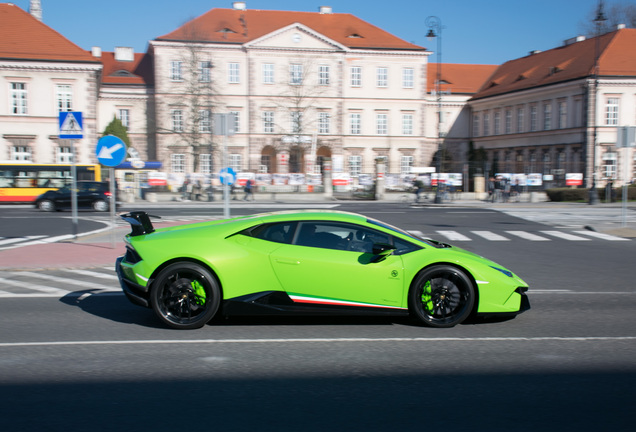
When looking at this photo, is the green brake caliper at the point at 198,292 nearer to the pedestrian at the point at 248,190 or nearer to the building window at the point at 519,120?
the pedestrian at the point at 248,190

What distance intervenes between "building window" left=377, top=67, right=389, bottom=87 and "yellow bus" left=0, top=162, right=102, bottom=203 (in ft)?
130

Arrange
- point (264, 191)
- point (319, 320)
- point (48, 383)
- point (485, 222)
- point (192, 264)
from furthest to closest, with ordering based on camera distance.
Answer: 1. point (264, 191)
2. point (485, 222)
3. point (319, 320)
4. point (192, 264)
5. point (48, 383)

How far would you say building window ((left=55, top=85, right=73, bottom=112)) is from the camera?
53.5 meters

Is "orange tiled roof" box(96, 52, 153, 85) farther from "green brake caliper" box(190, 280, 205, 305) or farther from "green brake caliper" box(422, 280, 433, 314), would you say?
"green brake caliper" box(422, 280, 433, 314)

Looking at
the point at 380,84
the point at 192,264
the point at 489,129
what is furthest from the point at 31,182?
the point at 489,129

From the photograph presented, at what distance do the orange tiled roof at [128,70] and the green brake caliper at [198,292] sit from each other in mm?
64912

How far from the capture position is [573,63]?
6134cm

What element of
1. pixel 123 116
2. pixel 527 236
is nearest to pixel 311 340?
pixel 527 236

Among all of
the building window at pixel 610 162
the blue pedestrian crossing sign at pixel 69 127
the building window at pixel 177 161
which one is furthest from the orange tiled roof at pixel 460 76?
the blue pedestrian crossing sign at pixel 69 127

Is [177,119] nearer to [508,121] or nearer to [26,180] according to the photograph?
[26,180]

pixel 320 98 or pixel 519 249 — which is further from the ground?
pixel 320 98

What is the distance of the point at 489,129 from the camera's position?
242 ft

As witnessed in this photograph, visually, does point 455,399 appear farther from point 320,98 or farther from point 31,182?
point 320,98

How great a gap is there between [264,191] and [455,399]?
3918 cm
